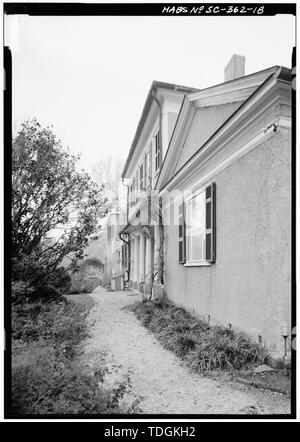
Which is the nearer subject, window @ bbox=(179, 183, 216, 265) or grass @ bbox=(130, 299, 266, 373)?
grass @ bbox=(130, 299, 266, 373)

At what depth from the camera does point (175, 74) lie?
2.75 meters

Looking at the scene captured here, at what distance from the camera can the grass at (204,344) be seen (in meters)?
3.40

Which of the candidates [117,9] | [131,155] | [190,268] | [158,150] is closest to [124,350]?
[190,268]

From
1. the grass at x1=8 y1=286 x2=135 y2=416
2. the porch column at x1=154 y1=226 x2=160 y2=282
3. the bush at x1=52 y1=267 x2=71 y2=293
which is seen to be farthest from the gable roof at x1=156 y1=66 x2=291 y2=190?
the bush at x1=52 y1=267 x2=71 y2=293

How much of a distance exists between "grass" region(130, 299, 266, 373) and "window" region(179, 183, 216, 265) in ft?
3.45

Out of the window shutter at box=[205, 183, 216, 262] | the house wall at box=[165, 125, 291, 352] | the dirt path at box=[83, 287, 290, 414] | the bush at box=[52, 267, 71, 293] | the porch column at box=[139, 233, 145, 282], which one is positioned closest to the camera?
the dirt path at box=[83, 287, 290, 414]

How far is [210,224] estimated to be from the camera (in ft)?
16.3

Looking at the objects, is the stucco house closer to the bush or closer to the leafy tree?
the leafy tree

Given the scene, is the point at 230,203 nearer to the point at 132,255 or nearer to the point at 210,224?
the point at 210,224

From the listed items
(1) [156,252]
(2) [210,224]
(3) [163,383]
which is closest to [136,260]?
(1) [156,252]

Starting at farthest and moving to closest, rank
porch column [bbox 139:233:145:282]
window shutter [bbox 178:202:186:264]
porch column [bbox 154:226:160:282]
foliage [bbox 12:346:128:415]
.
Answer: porch column [bbox 139:233:145:282] → porch column [bbox 154:226:160:282] → window shutter [bbox 178:202:186:264] → foliage [bbox 12:346:128:415]

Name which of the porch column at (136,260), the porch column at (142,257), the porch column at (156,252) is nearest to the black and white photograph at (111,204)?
the porch column at (156,252)

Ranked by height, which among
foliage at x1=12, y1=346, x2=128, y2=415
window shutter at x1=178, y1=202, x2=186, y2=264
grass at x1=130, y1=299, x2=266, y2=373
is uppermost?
window shutter at x1=178, y1=202, x2=186, y2=264

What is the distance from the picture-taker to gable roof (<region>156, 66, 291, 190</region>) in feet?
13.3
